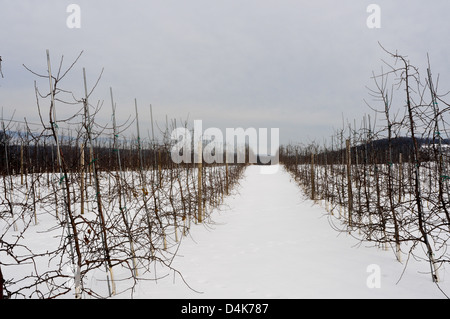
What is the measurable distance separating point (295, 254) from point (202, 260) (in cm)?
160

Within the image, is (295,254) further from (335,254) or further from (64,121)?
(64,121)

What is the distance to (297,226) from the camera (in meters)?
6.18

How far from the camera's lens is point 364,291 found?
117 inches

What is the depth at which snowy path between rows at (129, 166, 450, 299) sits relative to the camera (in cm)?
301

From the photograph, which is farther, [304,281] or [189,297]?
[304,281]

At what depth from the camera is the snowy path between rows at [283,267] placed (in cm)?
301

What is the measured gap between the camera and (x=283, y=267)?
12.2 feet

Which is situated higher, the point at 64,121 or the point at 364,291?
the point at 64,121
